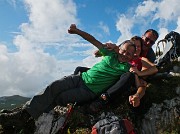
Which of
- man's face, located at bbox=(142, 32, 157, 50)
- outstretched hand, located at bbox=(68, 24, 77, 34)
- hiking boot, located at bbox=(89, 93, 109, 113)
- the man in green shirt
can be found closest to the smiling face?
man's face, located at bbox=(142, 32, 157, 50)

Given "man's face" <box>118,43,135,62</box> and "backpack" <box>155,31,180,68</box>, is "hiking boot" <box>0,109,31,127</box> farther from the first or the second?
"backpack" <box>155,31,180,68</box>

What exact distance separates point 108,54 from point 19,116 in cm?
369

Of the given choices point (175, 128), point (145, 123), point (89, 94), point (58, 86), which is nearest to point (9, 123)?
point (58, 86)

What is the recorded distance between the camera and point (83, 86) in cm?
1034

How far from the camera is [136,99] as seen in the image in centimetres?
910

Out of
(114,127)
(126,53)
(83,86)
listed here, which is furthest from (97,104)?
(114,127)

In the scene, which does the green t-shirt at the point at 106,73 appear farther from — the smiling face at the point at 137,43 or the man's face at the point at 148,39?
the man's face at the point at 148,39

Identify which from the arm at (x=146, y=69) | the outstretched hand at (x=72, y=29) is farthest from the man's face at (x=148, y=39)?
the outstretched hand at (x=72, y=29)

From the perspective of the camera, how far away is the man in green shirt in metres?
10.1

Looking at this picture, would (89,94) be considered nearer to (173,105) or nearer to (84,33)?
(84,33)

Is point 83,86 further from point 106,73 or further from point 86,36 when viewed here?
point 86,36

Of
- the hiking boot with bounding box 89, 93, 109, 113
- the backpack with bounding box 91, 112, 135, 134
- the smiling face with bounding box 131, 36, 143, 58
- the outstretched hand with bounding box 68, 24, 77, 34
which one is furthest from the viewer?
the smiling face with bounding box 131, 36, 143, 58

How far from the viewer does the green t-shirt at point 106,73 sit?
10.2 m

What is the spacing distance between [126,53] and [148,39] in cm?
292
